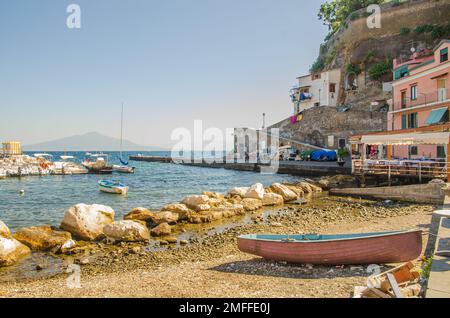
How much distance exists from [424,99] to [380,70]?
2761 centimetres

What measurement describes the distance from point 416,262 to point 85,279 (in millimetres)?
10127

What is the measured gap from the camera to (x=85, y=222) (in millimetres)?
15688

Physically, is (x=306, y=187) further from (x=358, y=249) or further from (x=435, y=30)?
(x=435, y=30)

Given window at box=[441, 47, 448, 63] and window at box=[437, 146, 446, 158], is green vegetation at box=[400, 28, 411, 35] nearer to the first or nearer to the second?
window at box=[441, 47, 448, 63]

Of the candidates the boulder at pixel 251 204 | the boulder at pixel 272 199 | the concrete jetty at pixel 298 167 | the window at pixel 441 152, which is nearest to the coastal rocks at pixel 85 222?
the boulder at pixel 251 204

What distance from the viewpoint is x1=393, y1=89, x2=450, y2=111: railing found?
28.8 meters

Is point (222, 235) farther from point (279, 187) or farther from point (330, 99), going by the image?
→ point (330, 99)

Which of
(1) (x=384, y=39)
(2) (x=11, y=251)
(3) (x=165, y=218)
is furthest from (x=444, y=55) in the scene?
(1) (x=384, y=39)

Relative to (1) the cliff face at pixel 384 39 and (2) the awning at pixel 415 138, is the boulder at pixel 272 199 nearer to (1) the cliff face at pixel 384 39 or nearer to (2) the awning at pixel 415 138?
(2) the awning at pixel 415 138

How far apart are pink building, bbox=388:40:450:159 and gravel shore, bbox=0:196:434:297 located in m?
13.7

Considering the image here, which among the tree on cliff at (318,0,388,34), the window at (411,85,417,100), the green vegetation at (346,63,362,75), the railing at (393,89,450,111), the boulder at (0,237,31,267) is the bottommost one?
the boulder at (0,237,31,267)

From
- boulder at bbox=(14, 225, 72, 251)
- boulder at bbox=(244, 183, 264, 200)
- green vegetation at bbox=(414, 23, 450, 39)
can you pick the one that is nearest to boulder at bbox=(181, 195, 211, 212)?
boulder at bbox=(244, 183, 264, 200)

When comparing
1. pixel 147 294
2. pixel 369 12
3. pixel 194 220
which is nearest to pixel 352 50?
pixel 369 12

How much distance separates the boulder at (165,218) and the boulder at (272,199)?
306 inches
